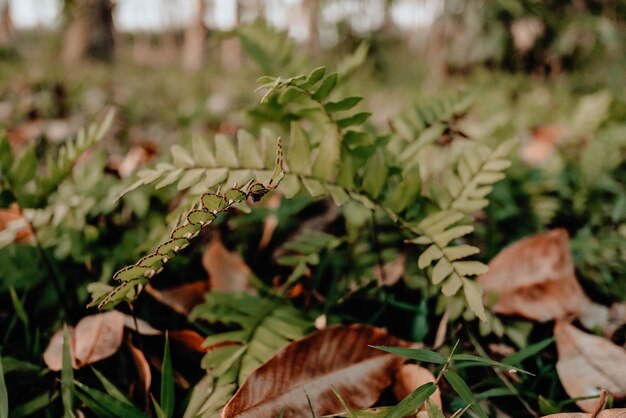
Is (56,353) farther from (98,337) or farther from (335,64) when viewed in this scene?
(335,64)

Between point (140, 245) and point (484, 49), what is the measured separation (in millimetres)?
4813

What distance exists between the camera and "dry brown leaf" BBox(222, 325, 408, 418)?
0.81 metres

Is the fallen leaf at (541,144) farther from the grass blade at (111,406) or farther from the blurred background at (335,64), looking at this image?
the grass blade at (111,406)

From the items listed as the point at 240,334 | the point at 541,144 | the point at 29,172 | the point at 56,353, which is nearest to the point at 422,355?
the point at 240,334

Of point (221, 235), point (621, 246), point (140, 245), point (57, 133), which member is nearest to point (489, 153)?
point (621, 246)

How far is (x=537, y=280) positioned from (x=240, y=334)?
26.4 inches

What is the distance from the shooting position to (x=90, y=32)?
798 centimetres

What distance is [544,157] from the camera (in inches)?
87.4

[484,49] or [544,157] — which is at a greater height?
[484,49]

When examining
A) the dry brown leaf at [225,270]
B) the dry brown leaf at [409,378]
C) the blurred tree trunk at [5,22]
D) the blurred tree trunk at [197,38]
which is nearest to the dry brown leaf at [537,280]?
the dry brown leaf at [409,378]

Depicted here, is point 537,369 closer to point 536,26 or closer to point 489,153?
point 489,153

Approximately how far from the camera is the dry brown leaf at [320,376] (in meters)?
0.81

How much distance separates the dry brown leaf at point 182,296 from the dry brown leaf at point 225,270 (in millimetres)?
35

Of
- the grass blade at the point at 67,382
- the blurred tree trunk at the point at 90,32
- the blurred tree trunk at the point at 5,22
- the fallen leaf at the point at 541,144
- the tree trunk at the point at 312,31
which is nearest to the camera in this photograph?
the grass blade at the point at 67,382
